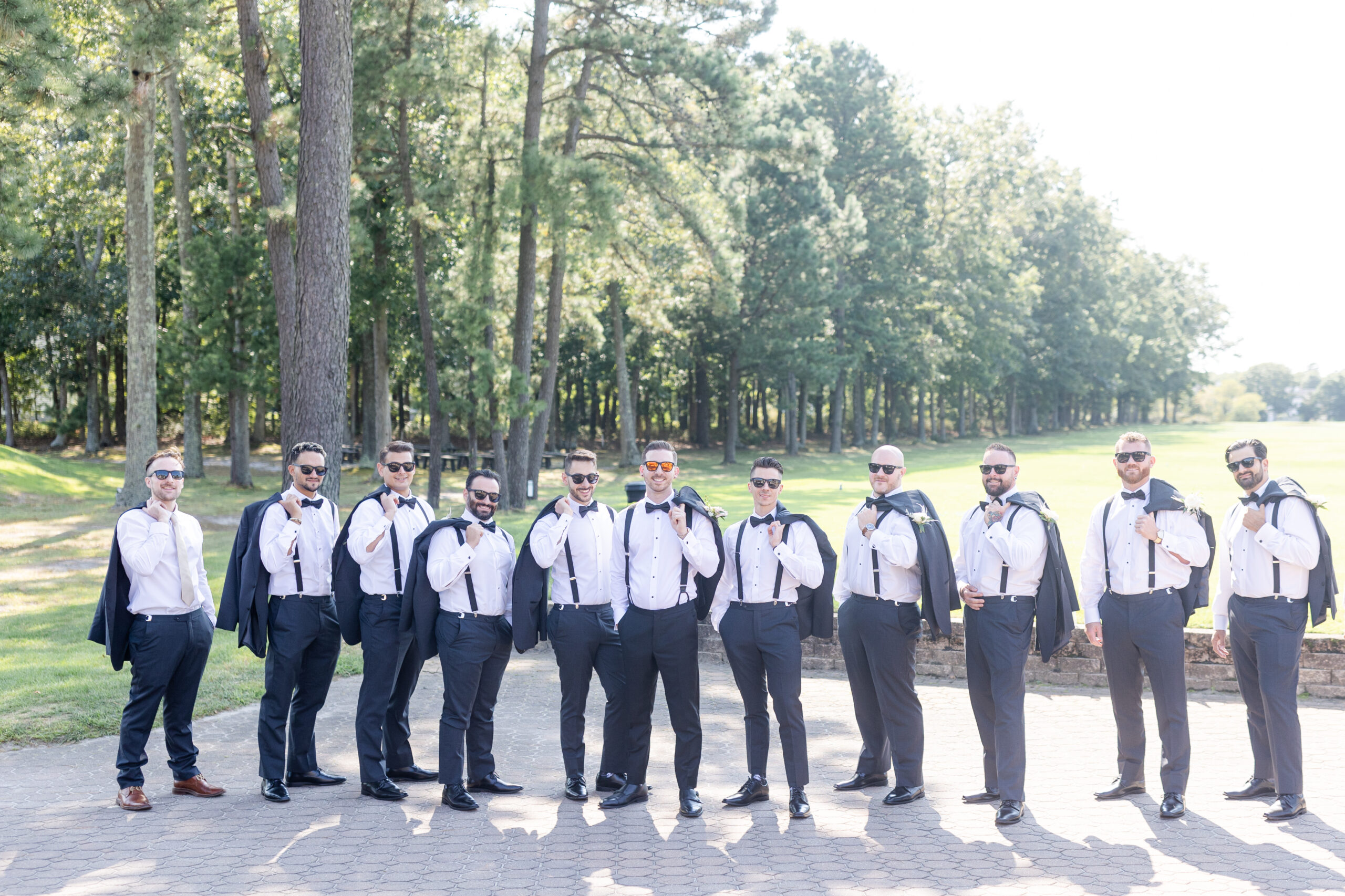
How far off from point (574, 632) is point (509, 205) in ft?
51.9

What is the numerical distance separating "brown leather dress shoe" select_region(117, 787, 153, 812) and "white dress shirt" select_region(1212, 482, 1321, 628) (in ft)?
21.2

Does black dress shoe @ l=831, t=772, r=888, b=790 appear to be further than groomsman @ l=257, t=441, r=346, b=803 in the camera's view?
Yes

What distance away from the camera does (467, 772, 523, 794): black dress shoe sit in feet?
21.1

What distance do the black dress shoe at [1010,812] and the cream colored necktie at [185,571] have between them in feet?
15.8

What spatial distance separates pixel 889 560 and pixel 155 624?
4.38 meters

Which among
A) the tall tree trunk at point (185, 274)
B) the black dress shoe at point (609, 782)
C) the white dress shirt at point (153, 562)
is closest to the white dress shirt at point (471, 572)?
the black dress shoe at point (609, 782)

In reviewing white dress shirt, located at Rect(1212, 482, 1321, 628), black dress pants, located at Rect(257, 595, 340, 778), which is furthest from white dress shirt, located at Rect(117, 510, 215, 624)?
white dress shirt, located at Rect(1212, 482, 1321, 628)

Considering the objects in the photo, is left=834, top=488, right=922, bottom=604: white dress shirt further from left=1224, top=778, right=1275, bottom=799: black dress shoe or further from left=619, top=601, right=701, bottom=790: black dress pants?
left=1224, top=778, right=1275, bottom=799: black dress shoe

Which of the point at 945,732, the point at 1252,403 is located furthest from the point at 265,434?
the point at 1252,403

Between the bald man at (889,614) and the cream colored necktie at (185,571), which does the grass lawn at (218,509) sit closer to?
the cream colored necktie at (185,571)

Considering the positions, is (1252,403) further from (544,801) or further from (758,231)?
(544,801)

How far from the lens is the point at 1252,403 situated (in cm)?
11206

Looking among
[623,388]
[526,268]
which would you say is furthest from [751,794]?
[623,388]

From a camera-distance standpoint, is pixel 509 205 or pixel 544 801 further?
pixel 509 205
